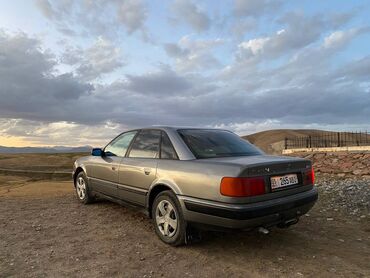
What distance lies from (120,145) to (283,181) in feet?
10.1

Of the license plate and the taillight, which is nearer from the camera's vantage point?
the license plate

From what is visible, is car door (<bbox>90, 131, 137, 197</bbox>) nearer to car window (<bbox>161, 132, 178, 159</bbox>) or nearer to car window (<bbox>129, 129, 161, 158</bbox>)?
car window (<bbox>129, 129, 161, 158</bbox>)

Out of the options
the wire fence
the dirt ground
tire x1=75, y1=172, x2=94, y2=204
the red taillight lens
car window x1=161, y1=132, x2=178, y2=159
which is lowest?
the dirt ground

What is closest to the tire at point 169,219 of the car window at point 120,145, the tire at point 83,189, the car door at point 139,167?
the car door at point 139,167

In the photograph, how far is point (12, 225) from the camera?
5.96m

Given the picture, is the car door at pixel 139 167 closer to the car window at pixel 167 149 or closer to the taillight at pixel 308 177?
the car window at pixel 167 149

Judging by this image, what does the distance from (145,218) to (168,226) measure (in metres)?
1.56

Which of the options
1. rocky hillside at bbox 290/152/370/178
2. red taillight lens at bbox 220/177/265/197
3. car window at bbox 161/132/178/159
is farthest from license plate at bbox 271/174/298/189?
rocky hillside at bbox 290/152/370/178

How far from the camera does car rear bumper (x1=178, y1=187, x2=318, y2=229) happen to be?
12.8ft

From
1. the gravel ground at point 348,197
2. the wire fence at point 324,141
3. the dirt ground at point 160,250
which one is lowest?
the dirt ground at point 160,250

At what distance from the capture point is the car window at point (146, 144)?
5297mm

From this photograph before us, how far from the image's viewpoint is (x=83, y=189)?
739 centimetres

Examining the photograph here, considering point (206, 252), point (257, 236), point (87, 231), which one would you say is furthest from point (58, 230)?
point (257, 236)

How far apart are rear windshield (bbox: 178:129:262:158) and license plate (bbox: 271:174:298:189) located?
29.5 inches
